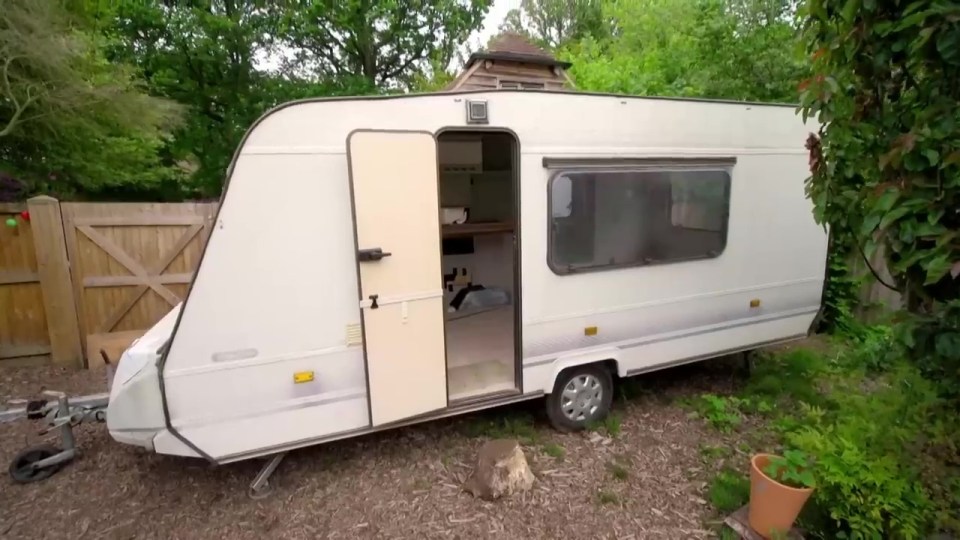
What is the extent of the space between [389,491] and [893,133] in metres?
3.53

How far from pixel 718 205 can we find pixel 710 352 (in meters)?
1.35

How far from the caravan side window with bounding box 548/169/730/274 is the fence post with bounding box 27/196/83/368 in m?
5.23

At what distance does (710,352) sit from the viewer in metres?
4.60

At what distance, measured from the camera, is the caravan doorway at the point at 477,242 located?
16.8ft

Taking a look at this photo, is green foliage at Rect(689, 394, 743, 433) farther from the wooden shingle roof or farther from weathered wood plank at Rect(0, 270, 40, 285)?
the wooden shingle roof

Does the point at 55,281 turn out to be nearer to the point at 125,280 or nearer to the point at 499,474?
the point at 125,280

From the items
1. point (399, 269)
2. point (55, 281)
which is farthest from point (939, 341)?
point (55, 281)

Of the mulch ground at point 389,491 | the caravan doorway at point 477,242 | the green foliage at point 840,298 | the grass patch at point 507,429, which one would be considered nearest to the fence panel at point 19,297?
the mulch ground at point 389,491

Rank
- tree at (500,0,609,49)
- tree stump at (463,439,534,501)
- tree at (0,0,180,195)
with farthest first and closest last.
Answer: tree at (500,0,609,49) < tree at (0,0,180,195) < tree stump at (463,439,534,501)

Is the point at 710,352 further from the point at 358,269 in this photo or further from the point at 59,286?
the point at 59,286

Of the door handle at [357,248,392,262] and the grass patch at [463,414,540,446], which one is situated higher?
the door handle at [357,248,392,262]

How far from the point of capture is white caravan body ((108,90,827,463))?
2934 mm

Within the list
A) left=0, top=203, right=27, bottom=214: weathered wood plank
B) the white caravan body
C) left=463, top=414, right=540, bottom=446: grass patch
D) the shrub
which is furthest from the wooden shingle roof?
the shrub

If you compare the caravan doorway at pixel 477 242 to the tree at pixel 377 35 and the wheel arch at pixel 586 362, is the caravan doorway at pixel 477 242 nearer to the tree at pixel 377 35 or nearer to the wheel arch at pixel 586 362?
the wheel arch at pixel 586 362
